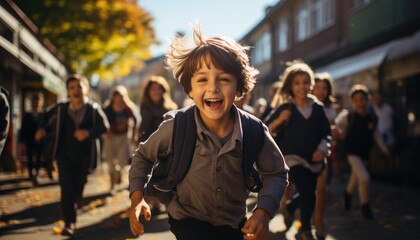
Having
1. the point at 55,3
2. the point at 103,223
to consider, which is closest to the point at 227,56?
the point at 103,223

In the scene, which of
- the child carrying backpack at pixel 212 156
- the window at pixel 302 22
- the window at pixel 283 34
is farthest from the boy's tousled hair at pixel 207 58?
the window at pixel 283 34

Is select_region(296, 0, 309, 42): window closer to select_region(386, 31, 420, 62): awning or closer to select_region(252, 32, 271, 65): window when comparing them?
select_region(252, 32, 271, 65): window

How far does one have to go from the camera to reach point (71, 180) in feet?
19.9

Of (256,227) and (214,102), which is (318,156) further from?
(256,227)

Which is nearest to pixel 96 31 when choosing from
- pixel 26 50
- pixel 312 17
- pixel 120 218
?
pixel 26 50

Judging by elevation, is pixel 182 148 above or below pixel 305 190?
above

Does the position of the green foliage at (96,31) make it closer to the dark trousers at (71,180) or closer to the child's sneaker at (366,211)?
the dark trousers at (71,180)

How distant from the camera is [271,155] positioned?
2914 mm

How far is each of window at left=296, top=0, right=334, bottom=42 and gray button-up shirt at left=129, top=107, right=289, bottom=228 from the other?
63.8 ft

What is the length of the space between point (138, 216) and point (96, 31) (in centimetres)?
2411

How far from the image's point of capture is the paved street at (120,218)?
20.1ft

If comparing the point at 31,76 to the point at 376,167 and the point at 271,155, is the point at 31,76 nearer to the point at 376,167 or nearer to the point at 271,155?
the point at 376,167

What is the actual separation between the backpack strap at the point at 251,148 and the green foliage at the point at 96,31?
20728 millimetres

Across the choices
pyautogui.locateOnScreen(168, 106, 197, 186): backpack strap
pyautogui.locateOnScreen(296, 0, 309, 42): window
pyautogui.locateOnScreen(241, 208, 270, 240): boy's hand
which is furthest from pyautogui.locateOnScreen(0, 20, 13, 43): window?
pyautogui.locateOnScreen(296, 0, 309, 42): window
